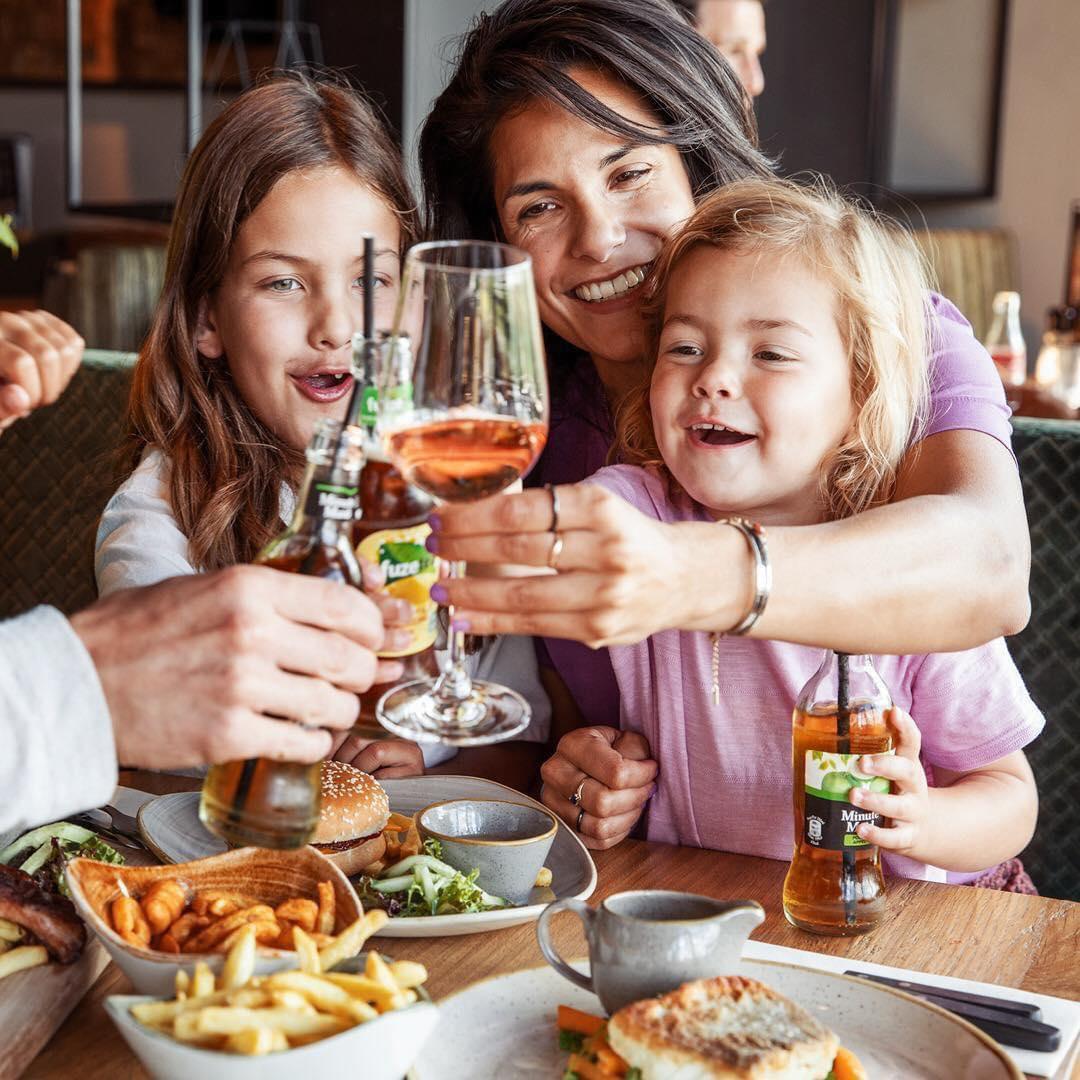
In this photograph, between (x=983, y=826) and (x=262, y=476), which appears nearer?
(x=983, y=826)

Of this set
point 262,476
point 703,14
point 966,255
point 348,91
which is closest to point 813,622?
point 262,476

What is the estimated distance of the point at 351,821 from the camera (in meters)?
1.38

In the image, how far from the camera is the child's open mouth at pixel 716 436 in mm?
1600

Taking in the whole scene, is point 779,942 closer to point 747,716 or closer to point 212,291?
point 747,716

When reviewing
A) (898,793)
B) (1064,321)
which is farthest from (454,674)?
(1064,321)

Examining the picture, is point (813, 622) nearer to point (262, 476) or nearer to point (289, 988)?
point (289, 988)

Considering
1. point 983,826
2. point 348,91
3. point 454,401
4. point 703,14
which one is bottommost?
point 983,826

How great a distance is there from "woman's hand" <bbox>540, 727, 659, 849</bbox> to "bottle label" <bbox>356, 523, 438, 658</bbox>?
48 centimetres

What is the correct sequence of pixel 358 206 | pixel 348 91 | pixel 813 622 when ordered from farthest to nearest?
pixel 348 91 → pixel 358 206 → pixel 813 622

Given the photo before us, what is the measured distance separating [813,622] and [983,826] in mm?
475

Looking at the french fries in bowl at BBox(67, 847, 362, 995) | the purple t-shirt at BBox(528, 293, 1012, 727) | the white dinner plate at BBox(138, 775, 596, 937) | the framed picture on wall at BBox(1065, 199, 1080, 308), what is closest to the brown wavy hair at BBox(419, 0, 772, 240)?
the purple t-shirt at BBox(528, 293, 1012, 727)

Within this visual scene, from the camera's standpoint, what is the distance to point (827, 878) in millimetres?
1319

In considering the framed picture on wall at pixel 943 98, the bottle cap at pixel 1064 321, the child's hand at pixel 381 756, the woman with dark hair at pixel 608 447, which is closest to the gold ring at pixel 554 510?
the woman with dark hair at pixel 608 447

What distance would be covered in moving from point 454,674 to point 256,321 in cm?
97
